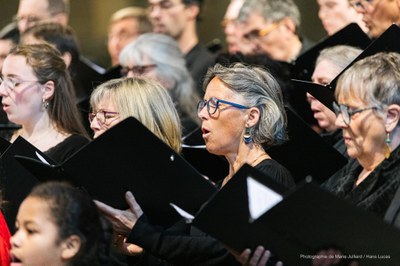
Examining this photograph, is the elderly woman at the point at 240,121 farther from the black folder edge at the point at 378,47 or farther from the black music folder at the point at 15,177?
the black music folder at the point at 15,177

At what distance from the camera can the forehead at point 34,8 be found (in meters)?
7.83

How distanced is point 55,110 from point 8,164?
84 cm

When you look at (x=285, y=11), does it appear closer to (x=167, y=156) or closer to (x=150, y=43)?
(x=150, y=43)

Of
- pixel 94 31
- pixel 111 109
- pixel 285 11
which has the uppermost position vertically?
pixel 111 109

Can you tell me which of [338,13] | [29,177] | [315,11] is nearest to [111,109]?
[29,177]

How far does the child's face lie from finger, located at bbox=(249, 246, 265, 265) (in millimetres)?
670

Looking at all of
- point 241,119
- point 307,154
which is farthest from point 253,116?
point 307,154

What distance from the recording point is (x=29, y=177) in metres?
4.47

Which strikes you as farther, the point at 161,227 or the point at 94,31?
the point at 94,31

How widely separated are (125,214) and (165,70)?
2.29m

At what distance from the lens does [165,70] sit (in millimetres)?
6297

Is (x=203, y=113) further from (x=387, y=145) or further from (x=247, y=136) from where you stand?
(x=387, y=145)

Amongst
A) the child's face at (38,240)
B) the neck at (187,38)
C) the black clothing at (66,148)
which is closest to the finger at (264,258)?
the child's face at (38,240)

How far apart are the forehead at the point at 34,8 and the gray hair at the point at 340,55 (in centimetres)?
305
